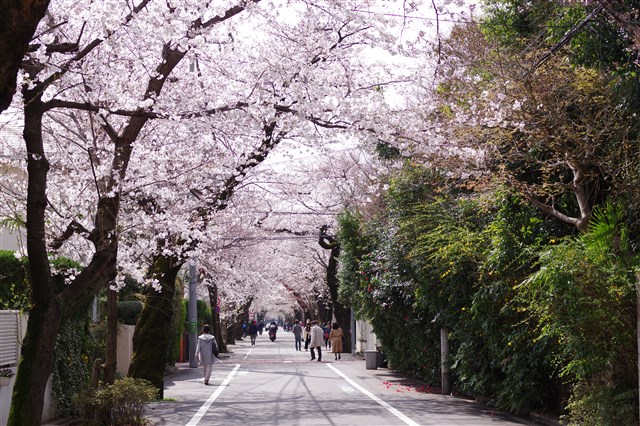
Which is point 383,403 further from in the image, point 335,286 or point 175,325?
point 335,286

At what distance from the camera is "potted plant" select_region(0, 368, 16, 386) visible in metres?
12.9

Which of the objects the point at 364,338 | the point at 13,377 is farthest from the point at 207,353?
the point at 364,338

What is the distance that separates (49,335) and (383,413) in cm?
750

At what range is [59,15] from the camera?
1284cm

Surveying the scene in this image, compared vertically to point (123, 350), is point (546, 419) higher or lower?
lower

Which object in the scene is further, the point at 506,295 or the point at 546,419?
the point at 506,295

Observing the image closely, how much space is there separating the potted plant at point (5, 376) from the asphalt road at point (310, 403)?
274 cm

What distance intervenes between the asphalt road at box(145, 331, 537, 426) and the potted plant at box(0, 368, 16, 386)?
2.74 m

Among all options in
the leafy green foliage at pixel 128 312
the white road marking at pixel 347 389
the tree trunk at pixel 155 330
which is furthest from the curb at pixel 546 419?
the leafy green foliage at pixel 128 312

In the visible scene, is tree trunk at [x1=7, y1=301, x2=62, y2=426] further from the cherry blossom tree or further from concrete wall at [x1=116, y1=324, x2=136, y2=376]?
concrete wall at [x1=116, y1=324, x2=136, y2=376]

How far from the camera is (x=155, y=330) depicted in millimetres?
20688

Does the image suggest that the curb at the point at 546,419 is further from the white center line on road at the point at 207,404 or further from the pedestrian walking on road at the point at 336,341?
the pedestrian walking on road at the point at 336,341

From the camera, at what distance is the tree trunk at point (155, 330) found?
2023cm

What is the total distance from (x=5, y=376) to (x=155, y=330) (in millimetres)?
7566
